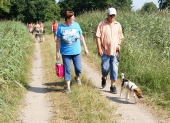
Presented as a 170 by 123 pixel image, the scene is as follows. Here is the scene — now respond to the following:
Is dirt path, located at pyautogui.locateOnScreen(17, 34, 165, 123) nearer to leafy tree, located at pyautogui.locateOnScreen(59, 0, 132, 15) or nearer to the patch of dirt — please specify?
the patch of dirt

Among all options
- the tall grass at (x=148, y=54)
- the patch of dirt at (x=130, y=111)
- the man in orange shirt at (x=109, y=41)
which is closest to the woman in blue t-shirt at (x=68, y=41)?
the man in orange shirt at (x=109, y=41)

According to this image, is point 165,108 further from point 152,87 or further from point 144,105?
point 152,87

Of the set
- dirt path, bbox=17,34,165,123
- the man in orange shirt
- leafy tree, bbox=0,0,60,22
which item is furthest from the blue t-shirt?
leafy tree, bbox=0,0,60,22

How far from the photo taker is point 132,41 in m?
9.16

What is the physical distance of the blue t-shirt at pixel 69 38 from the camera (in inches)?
240

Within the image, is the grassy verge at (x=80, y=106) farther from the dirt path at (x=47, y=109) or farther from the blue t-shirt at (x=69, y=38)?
the blue t-shirt at (x=69, y=38)

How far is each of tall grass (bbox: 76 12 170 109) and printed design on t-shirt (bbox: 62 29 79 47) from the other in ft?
7.12

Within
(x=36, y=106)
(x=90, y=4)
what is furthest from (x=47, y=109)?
(x=90, y=4)

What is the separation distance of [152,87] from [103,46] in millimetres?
1647

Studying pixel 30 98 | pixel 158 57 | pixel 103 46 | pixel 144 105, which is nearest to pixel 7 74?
pixel 30 98

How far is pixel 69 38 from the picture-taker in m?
6.15

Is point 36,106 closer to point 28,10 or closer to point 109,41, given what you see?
point 109,41

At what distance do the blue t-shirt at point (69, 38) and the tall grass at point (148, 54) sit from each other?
6.72 feet

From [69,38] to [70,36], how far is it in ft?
0.18
